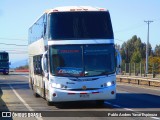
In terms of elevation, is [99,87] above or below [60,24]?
below

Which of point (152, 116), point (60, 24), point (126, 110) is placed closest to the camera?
point (152, 116)

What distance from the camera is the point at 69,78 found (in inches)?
675

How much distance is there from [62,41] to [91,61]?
1.34 metres

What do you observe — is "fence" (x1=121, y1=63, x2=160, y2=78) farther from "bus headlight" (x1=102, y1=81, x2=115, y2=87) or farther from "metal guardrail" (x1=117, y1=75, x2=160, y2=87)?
"bus headlight" (x1=102, y1=81, x2=115, y2=87)

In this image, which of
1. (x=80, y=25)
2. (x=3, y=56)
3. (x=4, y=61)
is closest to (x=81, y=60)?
(x=80, y=25)

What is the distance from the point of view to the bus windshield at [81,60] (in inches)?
682

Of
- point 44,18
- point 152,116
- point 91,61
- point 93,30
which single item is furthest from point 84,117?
point 44,18

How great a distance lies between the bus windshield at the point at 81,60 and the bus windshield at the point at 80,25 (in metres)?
0.45

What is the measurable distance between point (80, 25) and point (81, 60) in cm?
145

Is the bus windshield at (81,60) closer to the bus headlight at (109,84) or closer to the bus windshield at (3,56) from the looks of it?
the bus headlight at (109,84)

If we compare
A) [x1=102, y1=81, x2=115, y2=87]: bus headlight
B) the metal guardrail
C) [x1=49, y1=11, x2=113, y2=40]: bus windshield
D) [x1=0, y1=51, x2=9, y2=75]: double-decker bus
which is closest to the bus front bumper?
[x1=102, y1=81, x2=115, y2=87]: bus headlight

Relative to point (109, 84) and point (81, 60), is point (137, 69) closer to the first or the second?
point (109, 84)

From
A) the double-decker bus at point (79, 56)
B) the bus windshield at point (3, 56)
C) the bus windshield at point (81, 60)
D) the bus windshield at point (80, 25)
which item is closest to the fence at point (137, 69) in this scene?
the bus windshield at point (3, 56)

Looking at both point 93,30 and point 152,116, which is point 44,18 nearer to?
point 93,30
